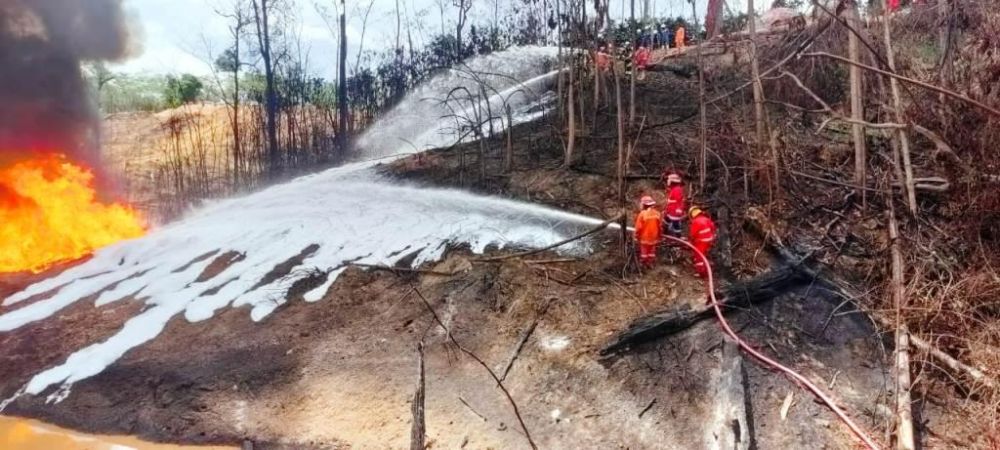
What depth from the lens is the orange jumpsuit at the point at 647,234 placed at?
23.1 ft

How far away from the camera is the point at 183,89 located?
31.1m

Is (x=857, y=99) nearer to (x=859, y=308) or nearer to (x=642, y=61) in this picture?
(x=859, y=308)

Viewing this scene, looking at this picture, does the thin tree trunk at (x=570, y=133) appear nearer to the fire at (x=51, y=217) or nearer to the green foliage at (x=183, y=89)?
the fire at (x=51, y=217)

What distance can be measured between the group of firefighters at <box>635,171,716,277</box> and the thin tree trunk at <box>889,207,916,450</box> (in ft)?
5.84

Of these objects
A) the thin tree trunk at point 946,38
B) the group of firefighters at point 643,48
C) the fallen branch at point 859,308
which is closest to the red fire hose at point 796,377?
the fallen branch at point 859,308

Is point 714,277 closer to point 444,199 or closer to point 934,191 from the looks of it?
point 934,191

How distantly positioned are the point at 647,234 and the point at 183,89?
30.8 m

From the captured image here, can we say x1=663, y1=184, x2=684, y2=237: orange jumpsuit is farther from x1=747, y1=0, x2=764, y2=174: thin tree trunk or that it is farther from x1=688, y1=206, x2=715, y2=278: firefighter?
x1=747, y1=0, x2=764, y2=174: thin tree trunk

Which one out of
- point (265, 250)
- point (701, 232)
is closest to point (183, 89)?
point (265, 250)

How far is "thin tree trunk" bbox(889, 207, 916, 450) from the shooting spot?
4457 millimetres

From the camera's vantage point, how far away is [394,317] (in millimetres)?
7559

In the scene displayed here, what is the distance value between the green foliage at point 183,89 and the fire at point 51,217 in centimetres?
1948

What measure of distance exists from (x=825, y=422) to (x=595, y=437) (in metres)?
1.92

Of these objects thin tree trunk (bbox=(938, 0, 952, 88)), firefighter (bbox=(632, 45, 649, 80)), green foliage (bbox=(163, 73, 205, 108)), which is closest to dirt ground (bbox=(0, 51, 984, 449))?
thin tree trunk (bbox=(938, 0, 952, 88))
